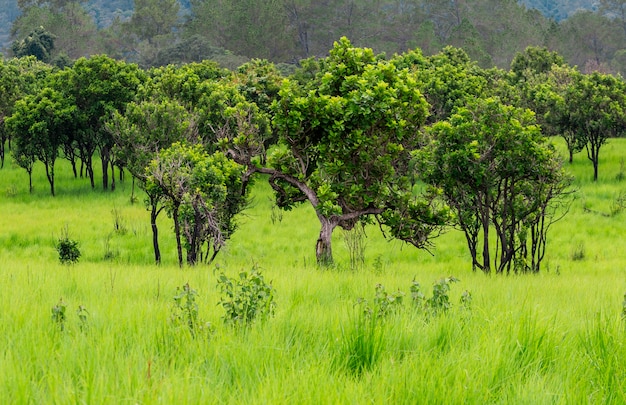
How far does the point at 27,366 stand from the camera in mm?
3598

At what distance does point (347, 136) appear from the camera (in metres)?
16.4

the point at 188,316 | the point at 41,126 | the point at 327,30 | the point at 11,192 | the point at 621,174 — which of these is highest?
the point at 327,30

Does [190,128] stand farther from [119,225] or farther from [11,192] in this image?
[11,192]

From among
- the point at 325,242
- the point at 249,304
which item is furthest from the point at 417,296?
the point at 325,242

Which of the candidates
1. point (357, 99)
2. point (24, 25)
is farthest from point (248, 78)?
point (24, 25)

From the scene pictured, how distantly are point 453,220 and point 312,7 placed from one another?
93.8 m

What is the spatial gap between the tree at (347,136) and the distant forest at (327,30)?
7508 cm

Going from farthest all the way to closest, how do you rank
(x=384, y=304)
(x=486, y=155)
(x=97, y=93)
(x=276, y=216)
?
(x=97, y=93), (x=276, y=216), (x=486, y=155), (x=384, y=304)

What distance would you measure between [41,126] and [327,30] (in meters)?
72.3

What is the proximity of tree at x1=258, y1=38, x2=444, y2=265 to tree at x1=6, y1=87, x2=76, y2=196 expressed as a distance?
28.1 metres

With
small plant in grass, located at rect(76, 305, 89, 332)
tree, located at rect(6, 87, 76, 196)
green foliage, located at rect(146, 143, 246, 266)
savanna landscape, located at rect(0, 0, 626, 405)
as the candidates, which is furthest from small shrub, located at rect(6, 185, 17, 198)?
small plant in grass, located at rect(76, 305, 89, 332)

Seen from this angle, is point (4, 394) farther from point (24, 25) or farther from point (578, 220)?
point (24, 25)

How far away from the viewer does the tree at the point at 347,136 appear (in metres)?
15.9

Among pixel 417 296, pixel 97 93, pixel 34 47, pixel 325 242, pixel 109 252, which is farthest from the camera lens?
pixel 34 47
